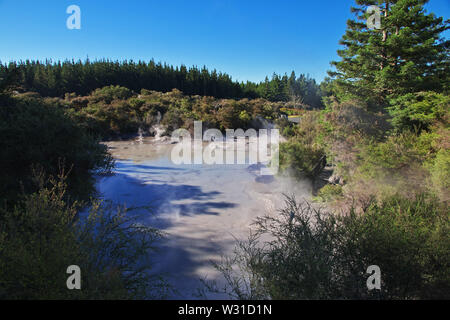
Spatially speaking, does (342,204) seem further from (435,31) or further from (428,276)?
(435,31)

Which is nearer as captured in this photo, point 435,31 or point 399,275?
point 399,275

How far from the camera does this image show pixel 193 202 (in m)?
8.91

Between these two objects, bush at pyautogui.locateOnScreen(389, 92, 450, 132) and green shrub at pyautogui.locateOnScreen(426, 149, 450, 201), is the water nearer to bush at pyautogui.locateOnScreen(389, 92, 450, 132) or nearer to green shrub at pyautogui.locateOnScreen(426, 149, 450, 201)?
green shrub at pyautogui.locateOnScreen(426, 149, 450, 201)

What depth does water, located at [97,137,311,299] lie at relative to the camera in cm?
557

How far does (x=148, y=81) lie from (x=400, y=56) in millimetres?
43251

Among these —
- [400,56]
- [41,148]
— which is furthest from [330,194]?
[41,148]

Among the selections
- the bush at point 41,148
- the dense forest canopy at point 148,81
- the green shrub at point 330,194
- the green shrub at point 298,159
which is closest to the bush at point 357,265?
the green shrub at point 330,194

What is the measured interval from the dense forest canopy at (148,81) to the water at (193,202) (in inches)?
1309

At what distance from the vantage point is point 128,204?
8.45 m

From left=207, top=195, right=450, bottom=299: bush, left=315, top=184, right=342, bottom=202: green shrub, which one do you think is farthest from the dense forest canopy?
left=207, top=195, right=450, bottom=299: bush

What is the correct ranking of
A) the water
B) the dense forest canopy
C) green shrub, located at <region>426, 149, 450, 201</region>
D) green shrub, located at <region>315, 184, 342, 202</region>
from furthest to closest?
the dense forest canopy → green shrub, located at <region>315, 184, 342, 202</region> → green shrub, located at <region>426, 149, 450, 201</region> → the water

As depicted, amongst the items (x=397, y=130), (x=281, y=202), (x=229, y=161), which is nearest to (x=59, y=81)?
(x=229, y=161)

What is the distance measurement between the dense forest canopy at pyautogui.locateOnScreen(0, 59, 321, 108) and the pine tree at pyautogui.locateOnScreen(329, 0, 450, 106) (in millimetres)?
30274
